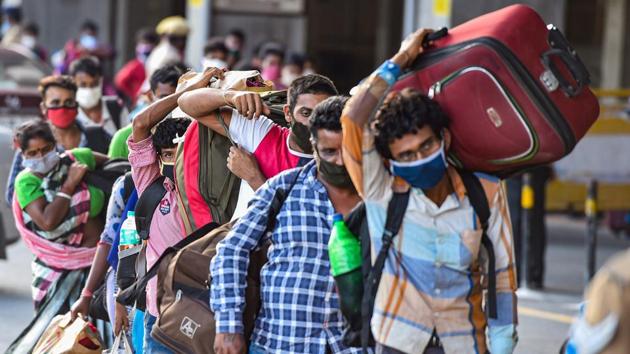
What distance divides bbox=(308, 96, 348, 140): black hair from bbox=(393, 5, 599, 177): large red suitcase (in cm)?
36

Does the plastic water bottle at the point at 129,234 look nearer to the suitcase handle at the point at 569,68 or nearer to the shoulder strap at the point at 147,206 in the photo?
the shoulder strap at the point at 147,206

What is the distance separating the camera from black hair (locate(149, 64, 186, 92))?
7492 millimetres

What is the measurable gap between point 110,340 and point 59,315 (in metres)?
0.54

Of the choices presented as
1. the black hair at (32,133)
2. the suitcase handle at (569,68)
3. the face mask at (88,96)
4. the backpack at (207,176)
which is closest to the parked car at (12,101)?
the face mask at (88,96)

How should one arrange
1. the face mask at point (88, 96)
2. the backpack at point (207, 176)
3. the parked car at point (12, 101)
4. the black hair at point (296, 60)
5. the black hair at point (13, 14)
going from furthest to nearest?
the black hair at point (13, 14), the black hair at point (296, 60), the parked car at point (12, 101), the face mask at point (88, 96), the backpack at point (207, 176)

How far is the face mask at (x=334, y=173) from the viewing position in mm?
4695

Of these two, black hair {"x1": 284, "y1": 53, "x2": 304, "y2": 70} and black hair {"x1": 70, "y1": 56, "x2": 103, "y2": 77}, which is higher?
black hair {"x1": 70, "y1": 56, "x2": 103, "y2": 77}

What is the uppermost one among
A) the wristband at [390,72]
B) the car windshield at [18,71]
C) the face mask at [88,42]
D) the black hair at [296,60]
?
the wristband at [390,72]

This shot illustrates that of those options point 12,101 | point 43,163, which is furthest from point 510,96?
point 12,101

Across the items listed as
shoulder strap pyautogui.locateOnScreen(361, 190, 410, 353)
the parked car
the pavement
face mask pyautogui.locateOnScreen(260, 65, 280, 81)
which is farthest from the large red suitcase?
face mask pyautogui.locateOnScreen(260, 65, 280, 81)

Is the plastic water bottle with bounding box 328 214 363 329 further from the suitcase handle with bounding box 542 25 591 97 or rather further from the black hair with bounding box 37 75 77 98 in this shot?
the black hair with bounding box 37 75 77 98

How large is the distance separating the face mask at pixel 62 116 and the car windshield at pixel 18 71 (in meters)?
6.35

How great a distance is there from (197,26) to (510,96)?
13017mm

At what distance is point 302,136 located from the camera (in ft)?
16.9
